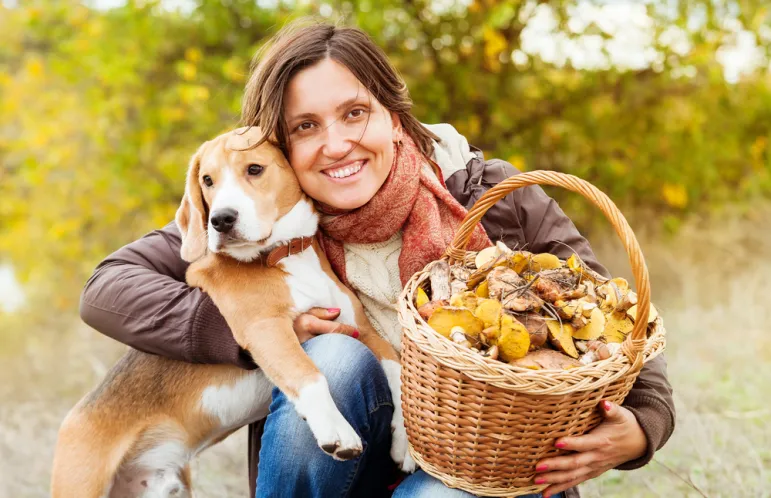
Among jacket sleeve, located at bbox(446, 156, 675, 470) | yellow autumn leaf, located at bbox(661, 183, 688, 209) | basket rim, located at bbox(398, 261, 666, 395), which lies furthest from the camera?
yellow autumn leaf, located at bbox(661, 183, 688, 209)

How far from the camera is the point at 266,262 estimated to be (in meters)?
2.28

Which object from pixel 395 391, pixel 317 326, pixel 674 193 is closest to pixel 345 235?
pixel 317 326

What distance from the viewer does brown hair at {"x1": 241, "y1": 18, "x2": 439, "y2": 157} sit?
2.13 m

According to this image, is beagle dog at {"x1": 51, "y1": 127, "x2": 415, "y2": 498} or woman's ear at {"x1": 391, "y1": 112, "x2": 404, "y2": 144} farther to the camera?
woman's ear at {"x1": 391, "y1": 112, "x2": 404, "y2": 144}

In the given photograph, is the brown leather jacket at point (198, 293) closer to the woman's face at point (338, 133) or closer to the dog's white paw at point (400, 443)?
the woman's face at point (338, 133)

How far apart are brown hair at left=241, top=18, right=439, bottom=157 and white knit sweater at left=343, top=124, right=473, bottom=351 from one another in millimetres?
232

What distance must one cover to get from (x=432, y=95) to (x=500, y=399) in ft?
10.4

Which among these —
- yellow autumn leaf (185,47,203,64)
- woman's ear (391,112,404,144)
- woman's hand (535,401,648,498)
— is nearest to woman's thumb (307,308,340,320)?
woman's ear (391,112,404,144)

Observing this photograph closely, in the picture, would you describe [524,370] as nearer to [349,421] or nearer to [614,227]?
[614,227]

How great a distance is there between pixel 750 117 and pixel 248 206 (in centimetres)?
482

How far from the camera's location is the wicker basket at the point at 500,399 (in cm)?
151

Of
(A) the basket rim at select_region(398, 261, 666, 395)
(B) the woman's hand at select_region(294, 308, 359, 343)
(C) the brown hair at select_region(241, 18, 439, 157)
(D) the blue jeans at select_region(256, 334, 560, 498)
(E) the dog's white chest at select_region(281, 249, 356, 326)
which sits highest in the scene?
(C) the brown hair at select_region(241, 18, 439, 157)

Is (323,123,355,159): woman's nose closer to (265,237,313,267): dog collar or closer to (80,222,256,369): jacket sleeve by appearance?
(265,237,313,267): dog collar

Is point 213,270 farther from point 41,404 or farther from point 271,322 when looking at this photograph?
point 41,404
